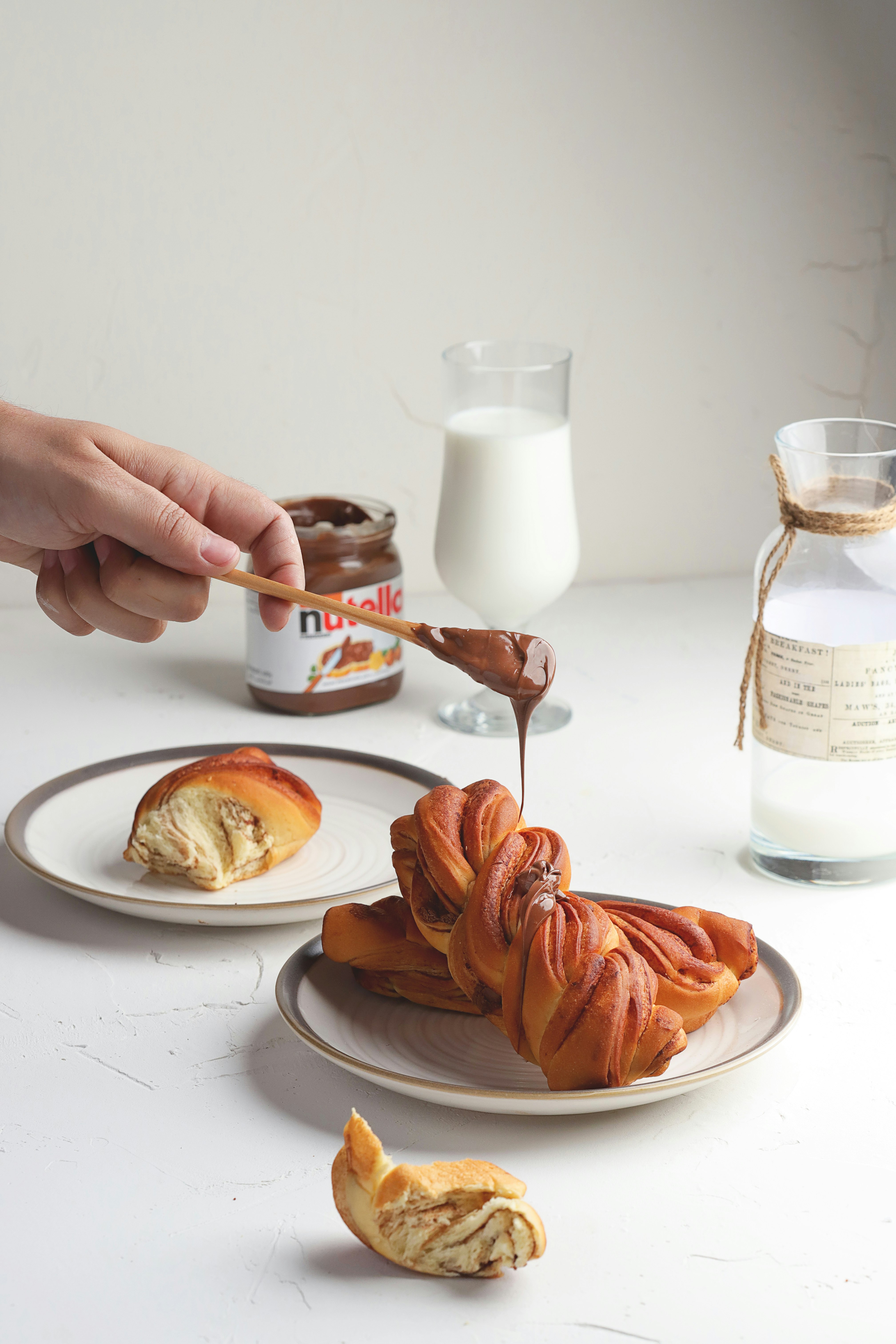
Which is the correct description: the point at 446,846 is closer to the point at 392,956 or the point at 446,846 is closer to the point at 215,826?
the point at 392,956

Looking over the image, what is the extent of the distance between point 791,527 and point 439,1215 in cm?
53

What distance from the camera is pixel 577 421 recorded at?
1.72 meters

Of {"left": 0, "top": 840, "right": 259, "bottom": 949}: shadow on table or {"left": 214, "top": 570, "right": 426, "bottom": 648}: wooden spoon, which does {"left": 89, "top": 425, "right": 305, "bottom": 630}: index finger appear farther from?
{"left": 0, "top": 840, "right": 259, "bottom": 949}: shadow on table

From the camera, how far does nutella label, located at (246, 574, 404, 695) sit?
4.18 feet

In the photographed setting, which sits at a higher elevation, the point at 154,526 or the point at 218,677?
the point at 154,526

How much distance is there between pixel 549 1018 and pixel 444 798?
0.48 feet

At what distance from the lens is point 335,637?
129cm

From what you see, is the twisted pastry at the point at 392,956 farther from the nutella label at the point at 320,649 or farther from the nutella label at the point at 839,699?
the nutella label at the point at 320,649

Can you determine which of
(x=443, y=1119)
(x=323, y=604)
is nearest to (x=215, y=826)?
(x=323, y=604)

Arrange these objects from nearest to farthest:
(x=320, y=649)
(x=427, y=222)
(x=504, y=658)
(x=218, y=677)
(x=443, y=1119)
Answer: (x=443, y=1119) < (x=504, y=658) < (x=320, y=649) < (x=218, y=677) < (x=427, y=222)

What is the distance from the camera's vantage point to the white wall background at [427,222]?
153cm

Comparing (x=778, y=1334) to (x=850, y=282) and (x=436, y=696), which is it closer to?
(x=436, y=696)

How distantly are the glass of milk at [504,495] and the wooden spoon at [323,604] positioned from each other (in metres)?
0.41

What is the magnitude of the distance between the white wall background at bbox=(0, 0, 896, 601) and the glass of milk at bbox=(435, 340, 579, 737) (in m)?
0.35
